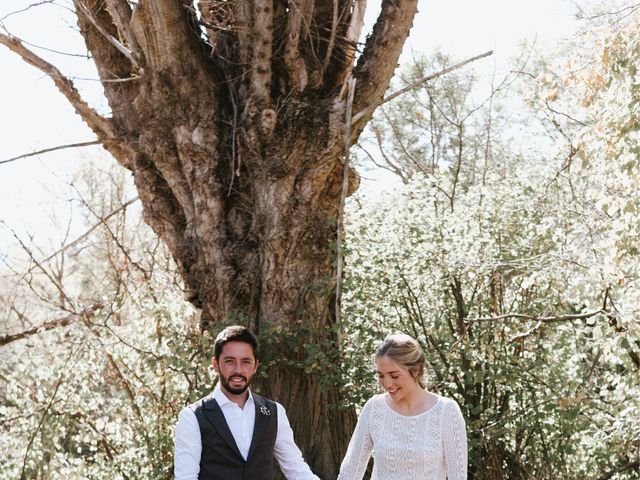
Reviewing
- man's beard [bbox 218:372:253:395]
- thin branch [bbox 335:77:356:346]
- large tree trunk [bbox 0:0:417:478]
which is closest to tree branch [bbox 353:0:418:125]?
large tree trunk [bbox 0:0:417:478]

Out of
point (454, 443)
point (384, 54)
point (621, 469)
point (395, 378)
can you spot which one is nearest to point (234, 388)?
point (395, 378)

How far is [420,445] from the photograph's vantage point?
13.7ft

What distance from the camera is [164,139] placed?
26.1 ft

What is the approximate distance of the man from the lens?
3701mm

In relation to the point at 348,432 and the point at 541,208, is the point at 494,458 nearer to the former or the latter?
the point at 348,432

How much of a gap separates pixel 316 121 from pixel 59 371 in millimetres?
3581

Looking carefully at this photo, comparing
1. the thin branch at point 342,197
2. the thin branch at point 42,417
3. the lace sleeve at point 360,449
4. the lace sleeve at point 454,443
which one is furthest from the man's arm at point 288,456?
the thin branch at point 42,417

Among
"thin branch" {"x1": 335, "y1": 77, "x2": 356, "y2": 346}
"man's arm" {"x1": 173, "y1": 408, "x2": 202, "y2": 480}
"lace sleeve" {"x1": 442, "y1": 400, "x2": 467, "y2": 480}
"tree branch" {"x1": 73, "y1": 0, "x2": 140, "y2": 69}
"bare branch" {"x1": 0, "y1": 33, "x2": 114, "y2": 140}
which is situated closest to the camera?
"man's arm" {"x1": 173, "y1": 408, "x2": 202, "y2": 480}

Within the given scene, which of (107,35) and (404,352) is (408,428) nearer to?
(404,352)

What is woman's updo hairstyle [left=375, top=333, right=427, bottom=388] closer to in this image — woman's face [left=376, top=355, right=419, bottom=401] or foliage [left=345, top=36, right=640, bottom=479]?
woman's face [left=376, top=355, right=419, bottom=401]

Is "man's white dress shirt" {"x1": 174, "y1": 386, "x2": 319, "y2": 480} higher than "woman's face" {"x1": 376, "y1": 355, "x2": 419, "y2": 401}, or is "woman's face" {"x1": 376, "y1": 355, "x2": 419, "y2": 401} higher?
"woman's face" {"x1": 376, "y1": 355, "x2": 419, "y2": 401}

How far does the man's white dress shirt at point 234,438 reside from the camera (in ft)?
12.0

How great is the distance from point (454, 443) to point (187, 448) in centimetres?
126

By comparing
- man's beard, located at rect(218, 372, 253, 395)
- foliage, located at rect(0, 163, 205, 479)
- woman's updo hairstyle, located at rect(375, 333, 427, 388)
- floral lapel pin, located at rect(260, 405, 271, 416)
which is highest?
foliage, located at rect(0, 163, 205, 479)
